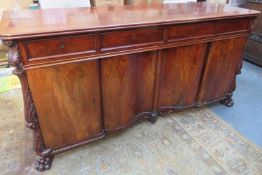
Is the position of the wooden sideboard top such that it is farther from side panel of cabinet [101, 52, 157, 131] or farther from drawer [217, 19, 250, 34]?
side panel of cabinet [101, 52, 157, 131]

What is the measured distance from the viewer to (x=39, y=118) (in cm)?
119

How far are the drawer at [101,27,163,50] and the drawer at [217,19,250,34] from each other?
504 millimetres

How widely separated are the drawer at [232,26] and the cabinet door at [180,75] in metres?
0.16

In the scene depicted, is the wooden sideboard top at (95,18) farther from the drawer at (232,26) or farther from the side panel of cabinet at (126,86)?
the side panel of cabinet at (126,86)

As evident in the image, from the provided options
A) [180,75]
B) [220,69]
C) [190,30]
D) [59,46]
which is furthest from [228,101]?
[59,46]

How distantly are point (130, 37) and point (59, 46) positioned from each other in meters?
0.40

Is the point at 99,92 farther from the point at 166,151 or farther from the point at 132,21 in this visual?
the point at 166,151

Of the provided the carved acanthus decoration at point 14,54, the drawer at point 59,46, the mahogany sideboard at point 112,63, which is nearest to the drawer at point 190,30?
the mahogany sideboard at point 112,63

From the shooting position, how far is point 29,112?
1.15 metres

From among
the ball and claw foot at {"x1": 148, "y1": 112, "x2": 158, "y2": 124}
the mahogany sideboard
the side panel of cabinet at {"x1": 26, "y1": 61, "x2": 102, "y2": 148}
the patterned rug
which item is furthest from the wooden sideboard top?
the patterned rug

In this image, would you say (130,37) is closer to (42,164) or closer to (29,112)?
(29,112)

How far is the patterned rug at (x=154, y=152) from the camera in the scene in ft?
4.44

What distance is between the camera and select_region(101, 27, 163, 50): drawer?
116 cm

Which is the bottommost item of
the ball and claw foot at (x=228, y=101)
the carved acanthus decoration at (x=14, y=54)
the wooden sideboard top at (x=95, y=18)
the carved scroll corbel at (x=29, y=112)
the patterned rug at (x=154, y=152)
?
the patterned rug at (x=154, y=152)
